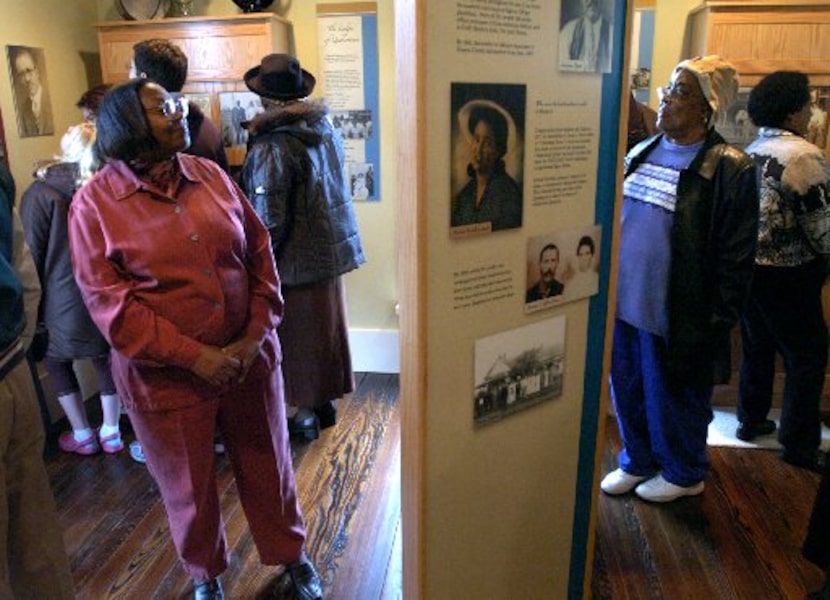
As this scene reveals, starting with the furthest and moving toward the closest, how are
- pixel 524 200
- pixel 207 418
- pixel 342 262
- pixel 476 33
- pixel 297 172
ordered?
pixel 342 262 → pixel 297 172 → pixel 207 418 → pixel 524 200 → pixel 476 33

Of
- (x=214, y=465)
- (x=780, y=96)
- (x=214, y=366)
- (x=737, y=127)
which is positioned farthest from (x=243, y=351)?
(x=737, y=127)

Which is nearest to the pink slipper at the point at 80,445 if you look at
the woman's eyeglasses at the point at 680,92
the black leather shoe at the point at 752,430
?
the woman's eyeglasses at the point at 680,92

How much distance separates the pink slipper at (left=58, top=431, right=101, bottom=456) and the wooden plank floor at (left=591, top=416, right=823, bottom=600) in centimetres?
213

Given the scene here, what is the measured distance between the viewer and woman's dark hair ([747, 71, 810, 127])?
2.51 metres

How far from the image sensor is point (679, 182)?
212cm

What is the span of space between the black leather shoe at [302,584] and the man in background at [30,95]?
7.45 feet

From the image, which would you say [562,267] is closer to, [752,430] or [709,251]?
[709,251]

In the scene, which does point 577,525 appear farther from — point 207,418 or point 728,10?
point 728,10

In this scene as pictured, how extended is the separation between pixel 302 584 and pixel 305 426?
1.07 m

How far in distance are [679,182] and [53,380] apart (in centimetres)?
256

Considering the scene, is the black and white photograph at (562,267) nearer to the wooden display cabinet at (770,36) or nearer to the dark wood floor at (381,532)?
the dark wood floor at (381,532)

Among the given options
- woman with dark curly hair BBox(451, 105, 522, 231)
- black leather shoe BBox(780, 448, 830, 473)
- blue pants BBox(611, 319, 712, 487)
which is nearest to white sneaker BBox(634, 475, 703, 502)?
blue pants BBox(611, 319, 712, 487)

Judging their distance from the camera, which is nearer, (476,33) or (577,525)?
(476,33)

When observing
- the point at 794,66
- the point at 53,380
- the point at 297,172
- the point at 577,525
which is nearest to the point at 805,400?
the point at 794,66
